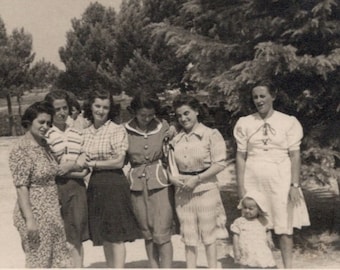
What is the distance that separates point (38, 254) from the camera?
11.0 feet

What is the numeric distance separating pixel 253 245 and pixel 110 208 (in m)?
1.07

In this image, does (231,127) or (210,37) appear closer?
(231,127)

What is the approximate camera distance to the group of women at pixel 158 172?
3.75 m

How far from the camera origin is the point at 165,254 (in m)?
3.98

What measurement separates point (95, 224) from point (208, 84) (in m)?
2.57

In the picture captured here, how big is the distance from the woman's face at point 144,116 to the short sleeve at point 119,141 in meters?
0.16

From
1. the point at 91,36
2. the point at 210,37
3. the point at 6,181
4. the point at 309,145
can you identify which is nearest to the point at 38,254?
the point at 309,145

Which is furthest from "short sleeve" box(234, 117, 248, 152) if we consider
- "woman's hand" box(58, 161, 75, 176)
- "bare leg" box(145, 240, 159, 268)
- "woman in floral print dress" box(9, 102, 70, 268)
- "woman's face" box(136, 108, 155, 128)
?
"woman in floral print dress" box(9, 102, 70, 268)

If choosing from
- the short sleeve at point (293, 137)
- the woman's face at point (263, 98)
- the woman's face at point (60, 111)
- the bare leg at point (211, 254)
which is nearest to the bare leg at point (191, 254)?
Answer: the bare leg at point (211, 254)

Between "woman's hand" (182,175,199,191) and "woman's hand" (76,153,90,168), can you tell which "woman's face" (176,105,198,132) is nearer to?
"woman's hand" (182,175,199,191)

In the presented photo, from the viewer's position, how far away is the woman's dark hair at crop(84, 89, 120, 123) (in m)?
3.76

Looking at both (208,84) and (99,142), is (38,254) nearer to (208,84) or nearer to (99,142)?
(99,142)

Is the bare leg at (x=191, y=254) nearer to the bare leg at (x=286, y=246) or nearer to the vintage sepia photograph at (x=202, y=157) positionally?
the vintage sepia photograph at (x=202, y=157)

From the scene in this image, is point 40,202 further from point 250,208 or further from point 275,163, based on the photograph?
point 275,163
